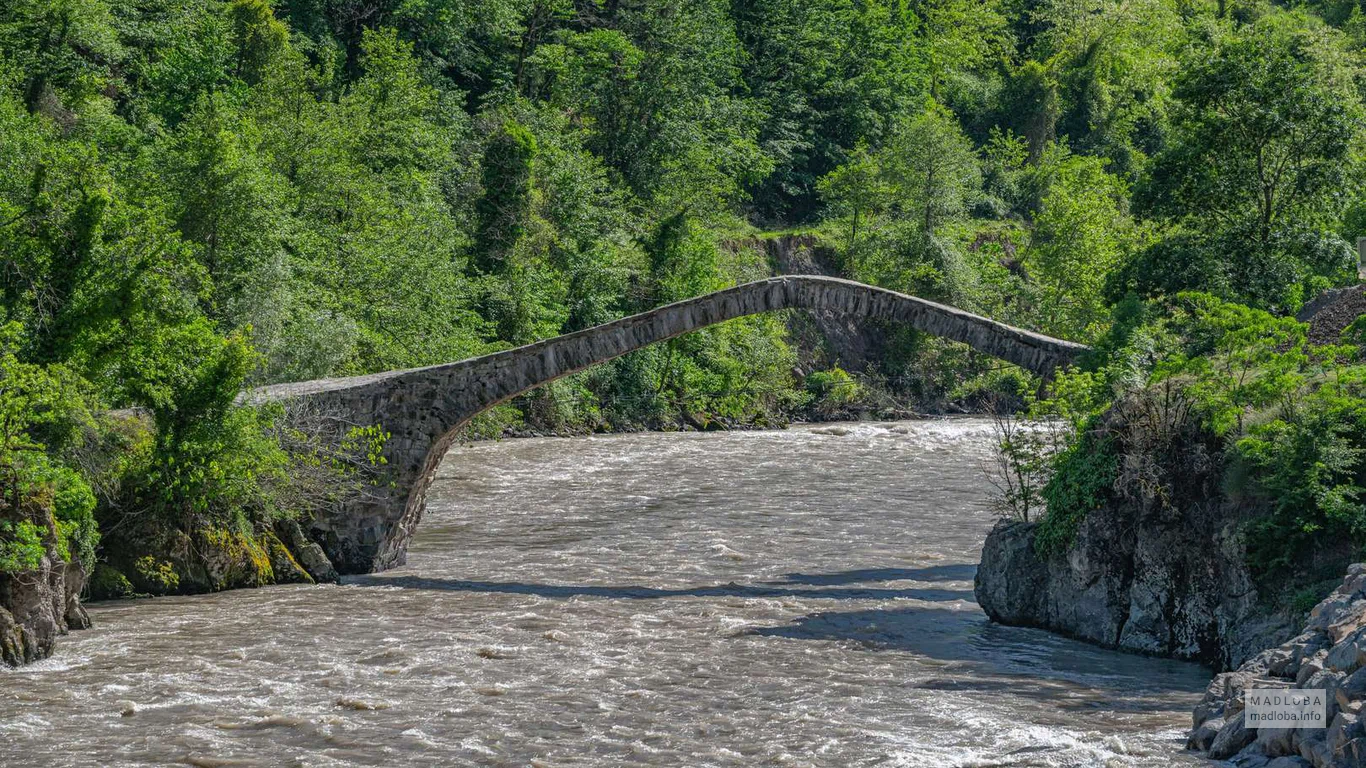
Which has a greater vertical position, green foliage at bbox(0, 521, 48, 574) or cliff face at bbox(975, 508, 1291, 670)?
green foliage at bbox(0, 521, 48, 574)

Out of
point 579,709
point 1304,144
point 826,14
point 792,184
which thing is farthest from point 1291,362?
point 826,14

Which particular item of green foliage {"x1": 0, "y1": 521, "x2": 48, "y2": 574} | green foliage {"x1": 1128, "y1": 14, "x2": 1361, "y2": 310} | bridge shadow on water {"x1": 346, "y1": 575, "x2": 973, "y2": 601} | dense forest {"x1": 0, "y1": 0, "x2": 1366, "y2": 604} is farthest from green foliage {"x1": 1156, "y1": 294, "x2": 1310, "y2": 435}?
green foliage {"x1": 0, "y1": 521, "x2": 48, "y2": 574}

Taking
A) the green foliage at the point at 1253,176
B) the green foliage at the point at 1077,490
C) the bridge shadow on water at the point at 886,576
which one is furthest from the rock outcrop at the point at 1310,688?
the green foliage at the point at 1253,176

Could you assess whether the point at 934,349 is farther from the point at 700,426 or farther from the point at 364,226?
the point at 364,226

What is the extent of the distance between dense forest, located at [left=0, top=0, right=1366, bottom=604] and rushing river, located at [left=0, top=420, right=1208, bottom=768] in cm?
200

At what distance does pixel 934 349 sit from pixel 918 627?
4200 centimetres

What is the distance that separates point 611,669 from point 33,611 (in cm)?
606

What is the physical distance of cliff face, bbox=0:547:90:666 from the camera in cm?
1405

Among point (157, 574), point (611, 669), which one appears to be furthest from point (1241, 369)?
point (157, 574)

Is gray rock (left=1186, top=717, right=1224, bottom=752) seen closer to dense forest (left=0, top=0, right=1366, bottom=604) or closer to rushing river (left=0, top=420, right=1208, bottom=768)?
rushing river (left=0, top=420, right=1208, bottom=768)

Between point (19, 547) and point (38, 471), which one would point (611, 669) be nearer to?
point (19, 547)

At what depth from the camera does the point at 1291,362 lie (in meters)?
14.6

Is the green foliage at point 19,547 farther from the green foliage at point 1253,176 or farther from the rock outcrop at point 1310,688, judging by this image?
the green foliage at point 1253,176

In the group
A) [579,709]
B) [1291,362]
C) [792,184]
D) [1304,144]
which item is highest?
[792,184]
